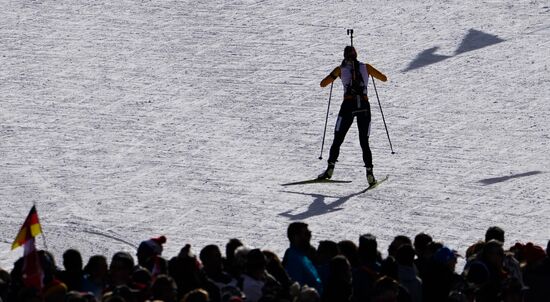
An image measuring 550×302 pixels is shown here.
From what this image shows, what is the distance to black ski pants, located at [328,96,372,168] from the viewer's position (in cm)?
1794

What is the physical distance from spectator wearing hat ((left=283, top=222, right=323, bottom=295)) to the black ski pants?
6459mm

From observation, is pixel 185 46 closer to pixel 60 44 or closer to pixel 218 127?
pixel 60 44

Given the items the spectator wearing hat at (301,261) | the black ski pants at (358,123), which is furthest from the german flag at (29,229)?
the black ski pants at (358,123)

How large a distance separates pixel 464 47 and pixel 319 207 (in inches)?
328

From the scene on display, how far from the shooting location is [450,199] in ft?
57.3

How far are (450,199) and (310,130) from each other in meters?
3.75

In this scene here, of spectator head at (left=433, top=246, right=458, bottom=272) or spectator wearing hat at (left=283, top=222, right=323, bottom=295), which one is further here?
spectator wearing hat at (left=283, top=222, right=323, bottom=295)

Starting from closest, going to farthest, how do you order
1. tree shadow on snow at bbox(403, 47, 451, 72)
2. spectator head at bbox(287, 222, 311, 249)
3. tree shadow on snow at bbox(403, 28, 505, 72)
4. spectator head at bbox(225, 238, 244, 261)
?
spectator head at bbox(225, 238, 244, 261), spectator head at bbox(287, 222, 311, 249), tree shadow on snow at bbox(403, 47, 451, 72), tree shadow on snow at bbox(403, 28, 505, 72)

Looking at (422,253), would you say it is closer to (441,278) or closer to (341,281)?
(441,278)

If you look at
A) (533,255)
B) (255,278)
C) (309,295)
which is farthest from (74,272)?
(533,255)

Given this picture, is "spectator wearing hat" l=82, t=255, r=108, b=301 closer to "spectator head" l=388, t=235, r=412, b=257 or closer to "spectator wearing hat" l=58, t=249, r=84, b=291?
"spectator wearing hat" l=58, t=249, r=84, b=291

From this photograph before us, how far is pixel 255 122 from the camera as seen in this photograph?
831 inches

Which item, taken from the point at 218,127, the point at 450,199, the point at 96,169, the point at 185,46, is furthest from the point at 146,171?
the point at 185,46

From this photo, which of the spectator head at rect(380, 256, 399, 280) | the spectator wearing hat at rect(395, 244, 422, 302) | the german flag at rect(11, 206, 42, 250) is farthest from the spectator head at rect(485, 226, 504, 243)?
the german flag at rect(11, 206, 42, 250)
